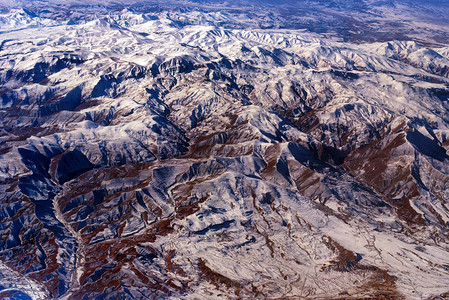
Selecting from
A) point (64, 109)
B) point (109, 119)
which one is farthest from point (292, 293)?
point (64, 109)

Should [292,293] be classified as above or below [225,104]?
below

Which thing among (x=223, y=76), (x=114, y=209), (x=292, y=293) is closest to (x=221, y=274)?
(x=292, y=293)

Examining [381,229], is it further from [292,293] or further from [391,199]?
[292,293]

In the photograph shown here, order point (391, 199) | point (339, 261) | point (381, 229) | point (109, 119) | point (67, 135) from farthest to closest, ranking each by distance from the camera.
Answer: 1. point (109, 119)
2. point (67, 135)
3. point (391, 199)
4. point (381, 229)
5. point (339, 261)

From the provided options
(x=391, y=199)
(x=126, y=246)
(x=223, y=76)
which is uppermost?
(x=223, y=76)

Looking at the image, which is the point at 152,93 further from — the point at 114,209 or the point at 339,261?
the point at 339,261

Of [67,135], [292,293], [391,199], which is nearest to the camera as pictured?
[292,293]

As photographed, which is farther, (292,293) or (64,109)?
(64,109)
